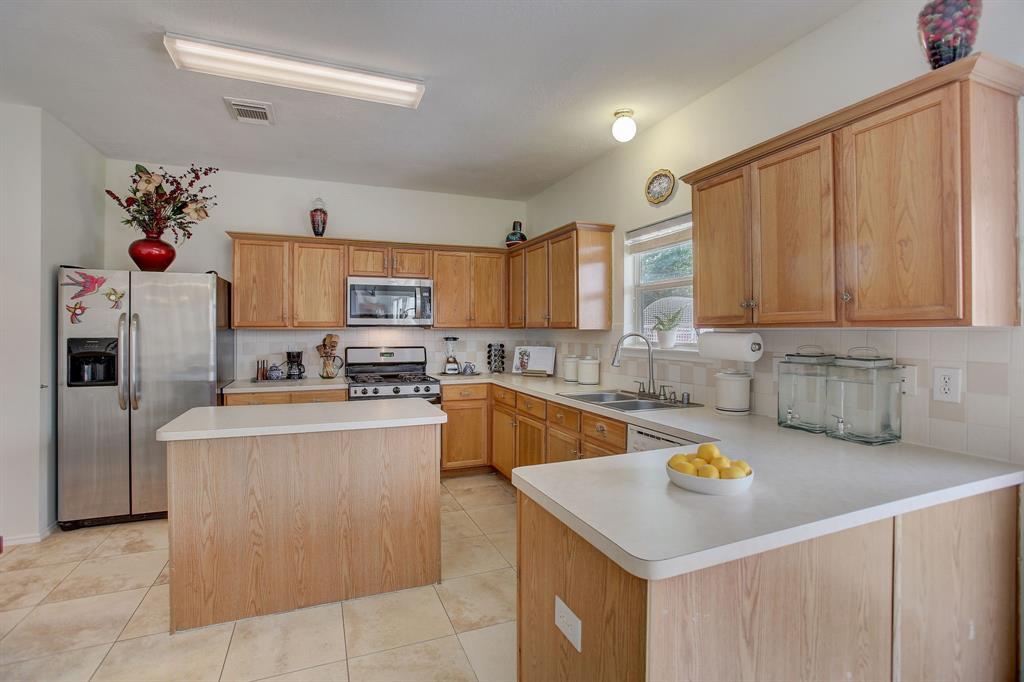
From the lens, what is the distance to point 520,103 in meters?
2.97

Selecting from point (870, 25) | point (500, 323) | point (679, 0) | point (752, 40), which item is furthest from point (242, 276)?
point (870, 25)

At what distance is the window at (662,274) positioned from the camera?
3082 mm

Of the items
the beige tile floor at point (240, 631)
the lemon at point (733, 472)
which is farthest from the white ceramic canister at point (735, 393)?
the beige tile floor at point (240, 631)

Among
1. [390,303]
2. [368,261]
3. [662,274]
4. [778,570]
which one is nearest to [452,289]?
[390,303]

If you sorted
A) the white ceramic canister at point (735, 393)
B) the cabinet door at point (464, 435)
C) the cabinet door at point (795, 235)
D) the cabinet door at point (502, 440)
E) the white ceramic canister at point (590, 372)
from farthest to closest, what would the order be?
the cabinet door at point (464, 435) → the cabinet door at point (502, 440) → the white ceramic canister at point (590, 372) → the white ceramic canister at point (735, 393) → the cabinet door at point (795, 235)

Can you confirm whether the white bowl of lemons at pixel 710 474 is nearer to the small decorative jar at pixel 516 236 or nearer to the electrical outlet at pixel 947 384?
the electrical outlet at pixel 947 384

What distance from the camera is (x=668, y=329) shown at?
319 cm

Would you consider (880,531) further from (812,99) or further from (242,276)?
(242,276)

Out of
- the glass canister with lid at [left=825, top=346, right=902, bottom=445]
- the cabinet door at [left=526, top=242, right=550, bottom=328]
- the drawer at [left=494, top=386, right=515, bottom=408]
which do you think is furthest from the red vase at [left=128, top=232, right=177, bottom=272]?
the glass canister with lid at [left=825, top=346, right=902, bottom=445]

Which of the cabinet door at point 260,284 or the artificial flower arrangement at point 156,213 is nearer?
the artificial flower arrangement at point 156,213

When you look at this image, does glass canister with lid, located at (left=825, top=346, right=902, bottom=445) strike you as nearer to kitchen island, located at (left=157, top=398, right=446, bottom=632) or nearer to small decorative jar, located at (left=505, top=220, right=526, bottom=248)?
kitchen island, located at (left=157, top=398, right=446, bottom=632)

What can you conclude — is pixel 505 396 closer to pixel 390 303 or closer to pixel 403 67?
pixel 390 303

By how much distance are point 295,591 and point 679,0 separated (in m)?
3.13

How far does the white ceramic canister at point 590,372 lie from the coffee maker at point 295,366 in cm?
247
